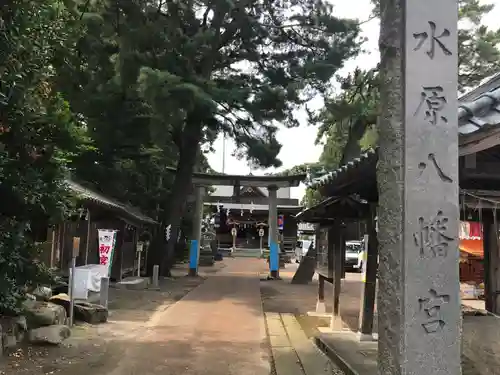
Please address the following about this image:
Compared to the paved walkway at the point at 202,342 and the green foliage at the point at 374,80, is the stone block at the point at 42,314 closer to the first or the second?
the paved walkway at the point at 202,342

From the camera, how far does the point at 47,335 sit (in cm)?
785

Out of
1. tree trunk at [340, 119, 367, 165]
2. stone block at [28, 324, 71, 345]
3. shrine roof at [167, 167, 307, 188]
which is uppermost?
tree trunk at [340, 119, 367, 165]

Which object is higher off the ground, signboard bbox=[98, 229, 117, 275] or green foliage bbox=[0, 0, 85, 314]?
green foliage bbox=[0, 0, 85, 314]

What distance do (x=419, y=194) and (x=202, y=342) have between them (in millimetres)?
6340

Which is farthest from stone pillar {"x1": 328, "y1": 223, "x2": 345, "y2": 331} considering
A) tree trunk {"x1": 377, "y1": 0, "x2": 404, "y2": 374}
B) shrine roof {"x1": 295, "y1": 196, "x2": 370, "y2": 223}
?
tree trunk {"x1": 377, "y1": 0, "x2": 404, "y2": 374}

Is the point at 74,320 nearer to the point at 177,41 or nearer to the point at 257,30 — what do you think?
the point at 177,41

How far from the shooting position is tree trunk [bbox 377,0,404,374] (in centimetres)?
358

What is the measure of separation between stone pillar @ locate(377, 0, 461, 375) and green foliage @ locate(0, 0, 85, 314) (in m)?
4.64

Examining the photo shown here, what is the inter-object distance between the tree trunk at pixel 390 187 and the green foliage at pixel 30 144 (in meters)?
4.48

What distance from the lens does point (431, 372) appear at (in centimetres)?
350

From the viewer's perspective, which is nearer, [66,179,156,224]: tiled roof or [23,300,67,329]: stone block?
[23,300,67,329]: stone block

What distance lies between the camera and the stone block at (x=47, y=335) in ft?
25.5

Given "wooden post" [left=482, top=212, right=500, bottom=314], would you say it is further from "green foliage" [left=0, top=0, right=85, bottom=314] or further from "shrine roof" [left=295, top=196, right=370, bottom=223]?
"green foliage" [left=0, top=0, right=85, bottom=314]

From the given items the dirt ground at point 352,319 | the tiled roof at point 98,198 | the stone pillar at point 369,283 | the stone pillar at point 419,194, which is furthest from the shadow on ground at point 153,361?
the stone pillar at point 419,194
